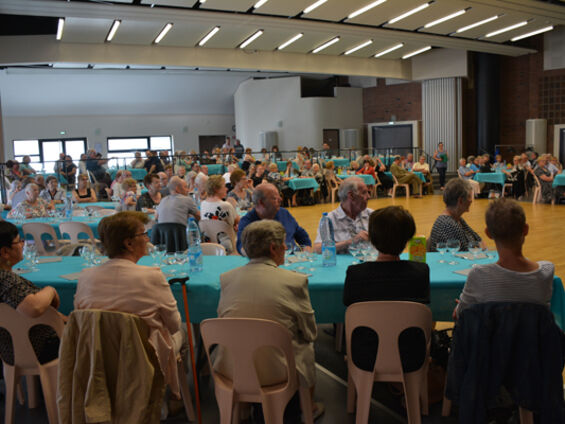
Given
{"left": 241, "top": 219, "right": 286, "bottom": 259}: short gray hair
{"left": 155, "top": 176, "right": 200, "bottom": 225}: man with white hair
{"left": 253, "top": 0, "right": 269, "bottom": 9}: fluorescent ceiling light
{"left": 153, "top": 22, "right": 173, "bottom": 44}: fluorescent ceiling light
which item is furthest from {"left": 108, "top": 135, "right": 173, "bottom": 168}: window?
{"left": 241, "top": 219, "right": 286, "bottom": 259}: short gray hair

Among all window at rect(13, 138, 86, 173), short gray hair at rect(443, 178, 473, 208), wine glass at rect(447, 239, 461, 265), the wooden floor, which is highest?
window at rect(13, 138, 86, 173)

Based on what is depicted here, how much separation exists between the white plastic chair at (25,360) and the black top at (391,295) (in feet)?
4.84

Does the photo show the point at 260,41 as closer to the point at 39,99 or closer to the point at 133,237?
the point at 39,99

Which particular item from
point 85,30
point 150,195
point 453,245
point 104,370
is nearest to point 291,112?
point 85,30

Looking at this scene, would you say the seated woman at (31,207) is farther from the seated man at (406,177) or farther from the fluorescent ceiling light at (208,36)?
the seated man at (406,177)

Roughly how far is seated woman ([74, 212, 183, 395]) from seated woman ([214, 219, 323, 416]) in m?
0.28

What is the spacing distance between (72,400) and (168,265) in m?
1.27

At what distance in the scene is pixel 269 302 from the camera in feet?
7.47

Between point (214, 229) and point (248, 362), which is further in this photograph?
point (214, 229)

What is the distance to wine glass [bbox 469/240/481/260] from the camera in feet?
11.0

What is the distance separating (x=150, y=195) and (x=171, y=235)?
177 centimetres

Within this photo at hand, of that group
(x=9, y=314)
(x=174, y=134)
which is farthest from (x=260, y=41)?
(x=9, y=314)

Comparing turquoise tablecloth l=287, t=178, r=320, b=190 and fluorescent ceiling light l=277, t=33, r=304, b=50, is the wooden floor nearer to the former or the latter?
turquoise tablecloth l=287, t=178, r=320, b=190

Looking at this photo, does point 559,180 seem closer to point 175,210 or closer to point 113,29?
point 175,210
